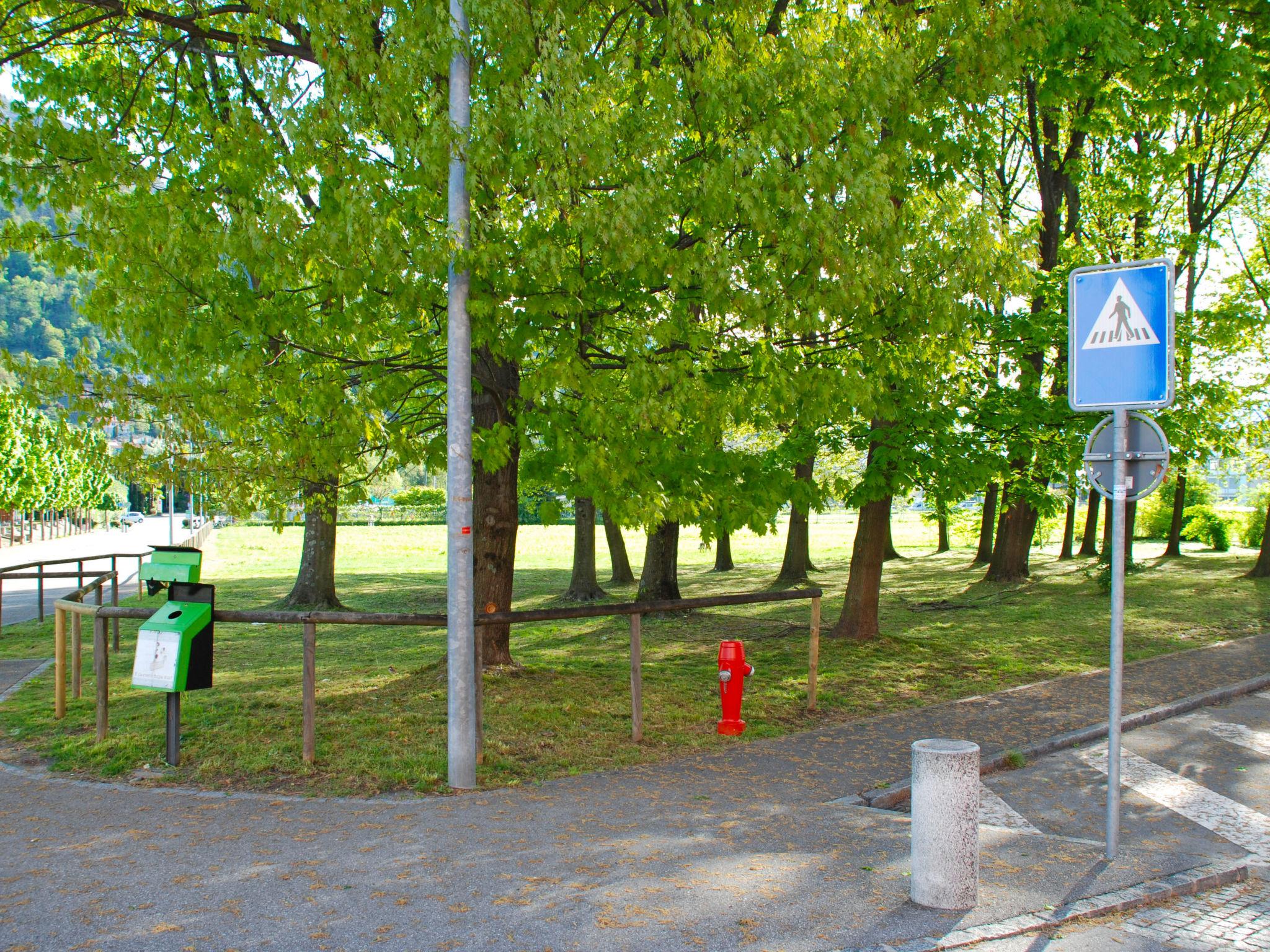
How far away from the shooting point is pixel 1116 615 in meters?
5.42

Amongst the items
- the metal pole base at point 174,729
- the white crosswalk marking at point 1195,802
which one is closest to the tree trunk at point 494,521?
the metal pole base at point 174,729

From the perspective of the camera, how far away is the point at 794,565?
23.3 meters

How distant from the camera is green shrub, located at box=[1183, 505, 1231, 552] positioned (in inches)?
1335

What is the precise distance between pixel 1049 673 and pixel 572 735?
645 centimetres

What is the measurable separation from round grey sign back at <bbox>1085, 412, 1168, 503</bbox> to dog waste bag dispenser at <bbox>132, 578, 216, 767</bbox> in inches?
223

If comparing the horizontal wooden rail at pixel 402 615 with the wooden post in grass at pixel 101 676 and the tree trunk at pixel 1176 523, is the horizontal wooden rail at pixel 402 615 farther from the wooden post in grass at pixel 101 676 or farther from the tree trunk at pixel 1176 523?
the tree trunk at pixel 1176 523

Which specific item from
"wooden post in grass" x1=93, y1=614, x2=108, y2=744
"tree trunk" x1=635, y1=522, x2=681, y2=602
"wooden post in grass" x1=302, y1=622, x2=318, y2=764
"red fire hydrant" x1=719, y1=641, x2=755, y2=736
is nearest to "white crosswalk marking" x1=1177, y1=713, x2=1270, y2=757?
"red fire hydrant" x1=719, y1=641, x2=755, y2=736

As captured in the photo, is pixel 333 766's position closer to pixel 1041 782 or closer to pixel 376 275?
pixel 376 275

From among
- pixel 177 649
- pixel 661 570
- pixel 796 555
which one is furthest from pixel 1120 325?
pixel 796 555

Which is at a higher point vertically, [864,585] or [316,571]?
[864,585]

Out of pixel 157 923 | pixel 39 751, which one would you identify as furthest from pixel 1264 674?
pixel 39 751

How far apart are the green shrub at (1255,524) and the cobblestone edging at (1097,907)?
34.1 meters

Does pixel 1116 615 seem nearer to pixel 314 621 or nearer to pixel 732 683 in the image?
pixel 732 683

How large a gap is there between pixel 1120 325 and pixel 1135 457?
28.9 inches
